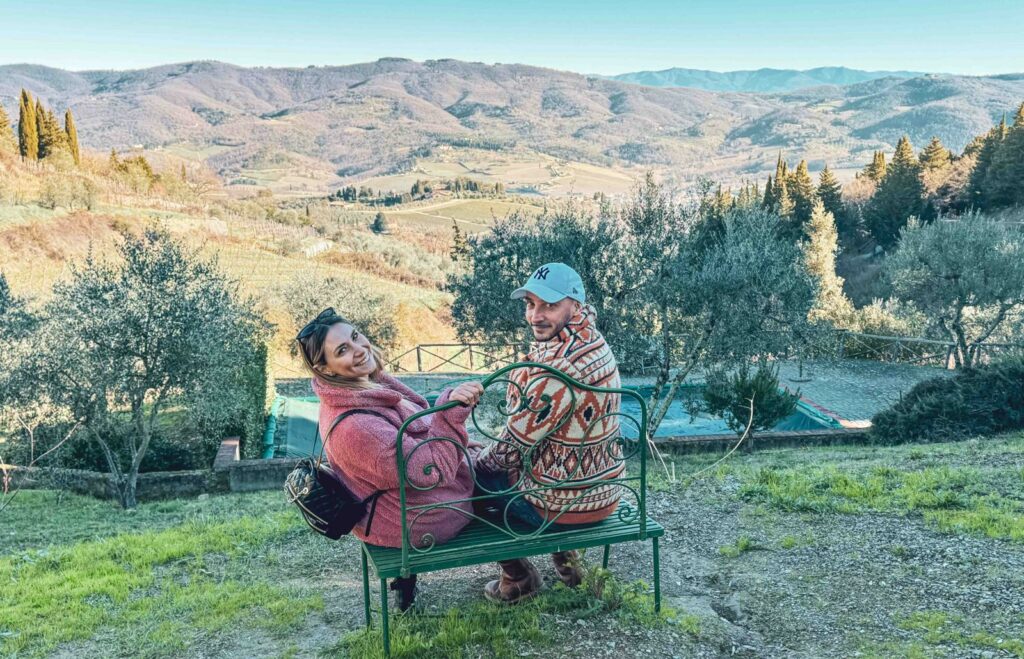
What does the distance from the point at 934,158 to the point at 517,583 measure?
50.0 metres

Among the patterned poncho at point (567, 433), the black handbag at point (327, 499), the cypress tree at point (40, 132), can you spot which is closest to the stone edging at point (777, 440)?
the patterned poncho at point (567, 433)

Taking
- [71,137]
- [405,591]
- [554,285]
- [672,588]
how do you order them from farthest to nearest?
[71,137], [672,588], [405,591], [554,285]

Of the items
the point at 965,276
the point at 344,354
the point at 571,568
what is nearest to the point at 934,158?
the point at 965,276

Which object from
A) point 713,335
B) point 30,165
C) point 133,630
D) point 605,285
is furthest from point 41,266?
point 133,630

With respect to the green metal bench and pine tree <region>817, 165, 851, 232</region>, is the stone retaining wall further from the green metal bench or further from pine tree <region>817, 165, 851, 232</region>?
pine tree <region>817, 165, 851, 232</region>

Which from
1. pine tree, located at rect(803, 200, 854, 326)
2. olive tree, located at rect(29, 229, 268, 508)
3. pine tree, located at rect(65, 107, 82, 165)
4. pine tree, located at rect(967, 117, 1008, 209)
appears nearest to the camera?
olive tree, located at rect(29, 229, 268, 508)

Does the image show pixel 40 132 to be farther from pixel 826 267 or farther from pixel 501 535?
pixel 501 535

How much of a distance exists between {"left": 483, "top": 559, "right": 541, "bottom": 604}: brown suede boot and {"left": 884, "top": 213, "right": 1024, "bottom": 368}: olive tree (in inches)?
774

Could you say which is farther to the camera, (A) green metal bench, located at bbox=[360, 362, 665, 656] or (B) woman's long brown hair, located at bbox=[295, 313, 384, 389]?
(B) woman's long brown hair, located at bbox=[295, 313, 384, 389]

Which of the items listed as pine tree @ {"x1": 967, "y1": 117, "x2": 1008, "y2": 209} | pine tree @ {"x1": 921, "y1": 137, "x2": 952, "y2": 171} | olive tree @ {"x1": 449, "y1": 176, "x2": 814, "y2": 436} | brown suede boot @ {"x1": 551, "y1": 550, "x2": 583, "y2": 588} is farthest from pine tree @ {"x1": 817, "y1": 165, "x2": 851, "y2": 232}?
brown suede boot @ {"x1": 551, "y1": 550, "x2": 583, "y2": 588}

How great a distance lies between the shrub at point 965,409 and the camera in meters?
10.4

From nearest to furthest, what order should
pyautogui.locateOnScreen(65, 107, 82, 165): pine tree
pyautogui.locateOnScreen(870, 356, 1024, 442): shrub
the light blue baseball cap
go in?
1. the light blue baseball cap
2. pyautogui.locateOnScreen(870, 356, 1024, 442): shrub
3. pyautogui.locateOnScreen(65, 107, 82, 165): pine tree

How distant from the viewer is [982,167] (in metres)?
39.9

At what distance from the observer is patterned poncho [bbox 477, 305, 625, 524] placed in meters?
3.35
